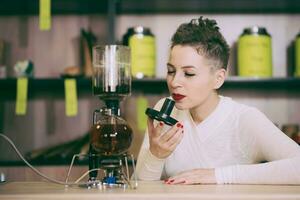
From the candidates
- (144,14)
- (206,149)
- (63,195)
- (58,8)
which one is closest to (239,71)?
(144,14)

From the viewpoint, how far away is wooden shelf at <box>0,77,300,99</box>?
7.66 feet

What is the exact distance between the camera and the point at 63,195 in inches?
42.4

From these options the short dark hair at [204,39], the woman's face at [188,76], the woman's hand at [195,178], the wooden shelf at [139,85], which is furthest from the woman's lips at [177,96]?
the wooden shelf at [139,85]

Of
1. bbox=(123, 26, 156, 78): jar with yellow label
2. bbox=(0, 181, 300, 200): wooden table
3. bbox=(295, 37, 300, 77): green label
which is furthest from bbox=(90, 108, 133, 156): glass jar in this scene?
bbox=(295, 37, 300, 77): green label

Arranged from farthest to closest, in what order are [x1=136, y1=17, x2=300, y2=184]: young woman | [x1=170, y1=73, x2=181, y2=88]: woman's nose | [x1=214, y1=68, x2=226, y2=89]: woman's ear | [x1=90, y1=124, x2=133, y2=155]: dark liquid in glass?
[x1=214, y1=68, x2=226, y2=89]: woman's ear
[x1=170, y1=73, x2=181, y2=88]: woman's nose
[x1=136, y1=17, x2=300, y2=184]: young woman
[x1=90, y1=124, x2=133, y2=155]: dark liquid in glass

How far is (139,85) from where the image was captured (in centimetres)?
246

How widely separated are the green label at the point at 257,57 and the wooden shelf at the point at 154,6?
0.84ft

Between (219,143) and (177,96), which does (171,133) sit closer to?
(177,96)

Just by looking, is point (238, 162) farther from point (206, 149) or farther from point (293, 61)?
point (293, 61)

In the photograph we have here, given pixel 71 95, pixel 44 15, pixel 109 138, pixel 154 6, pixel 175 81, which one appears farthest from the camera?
pixel 154 6

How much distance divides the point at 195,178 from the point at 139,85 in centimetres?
120

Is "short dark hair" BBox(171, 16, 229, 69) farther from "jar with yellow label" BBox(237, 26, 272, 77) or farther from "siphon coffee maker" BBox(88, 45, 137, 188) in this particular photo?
"jar with yellow label" BBox(237, 26, 272, 77)

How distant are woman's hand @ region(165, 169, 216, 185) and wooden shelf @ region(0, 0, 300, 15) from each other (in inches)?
51.3

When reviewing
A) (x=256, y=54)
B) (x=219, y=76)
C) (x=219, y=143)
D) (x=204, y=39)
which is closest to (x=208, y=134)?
(x=219, y=143)
